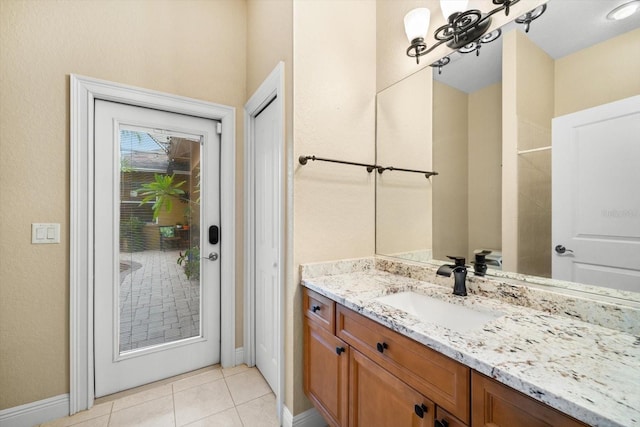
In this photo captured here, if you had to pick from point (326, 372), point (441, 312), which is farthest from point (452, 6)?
point (326, 372)

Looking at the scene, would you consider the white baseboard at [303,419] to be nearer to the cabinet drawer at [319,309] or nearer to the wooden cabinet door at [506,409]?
the cabinet drawer at [319,309]

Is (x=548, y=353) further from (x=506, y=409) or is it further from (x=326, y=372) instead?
(x=326, y=372)

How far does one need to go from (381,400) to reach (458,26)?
5.69 ft

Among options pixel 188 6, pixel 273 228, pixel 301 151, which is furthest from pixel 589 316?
pixel 188 6

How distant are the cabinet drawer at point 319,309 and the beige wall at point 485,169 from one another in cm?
78

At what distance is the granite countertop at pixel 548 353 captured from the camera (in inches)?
21.2

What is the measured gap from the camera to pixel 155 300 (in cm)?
198

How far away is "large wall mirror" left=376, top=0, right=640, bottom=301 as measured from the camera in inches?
36.4

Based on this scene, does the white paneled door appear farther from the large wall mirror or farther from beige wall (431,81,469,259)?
beige wall (431,81,469,259)

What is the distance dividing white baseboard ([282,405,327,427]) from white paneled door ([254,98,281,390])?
0.95ft

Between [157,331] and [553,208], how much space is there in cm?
248

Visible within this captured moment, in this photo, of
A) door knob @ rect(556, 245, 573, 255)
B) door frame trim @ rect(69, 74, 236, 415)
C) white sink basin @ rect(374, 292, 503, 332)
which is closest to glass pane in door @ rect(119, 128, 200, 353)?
door frame trim @ rect(69, 74, 236, 415)

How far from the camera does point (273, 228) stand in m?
1.85

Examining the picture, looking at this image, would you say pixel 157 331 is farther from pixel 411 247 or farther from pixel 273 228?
pixel 411 247
